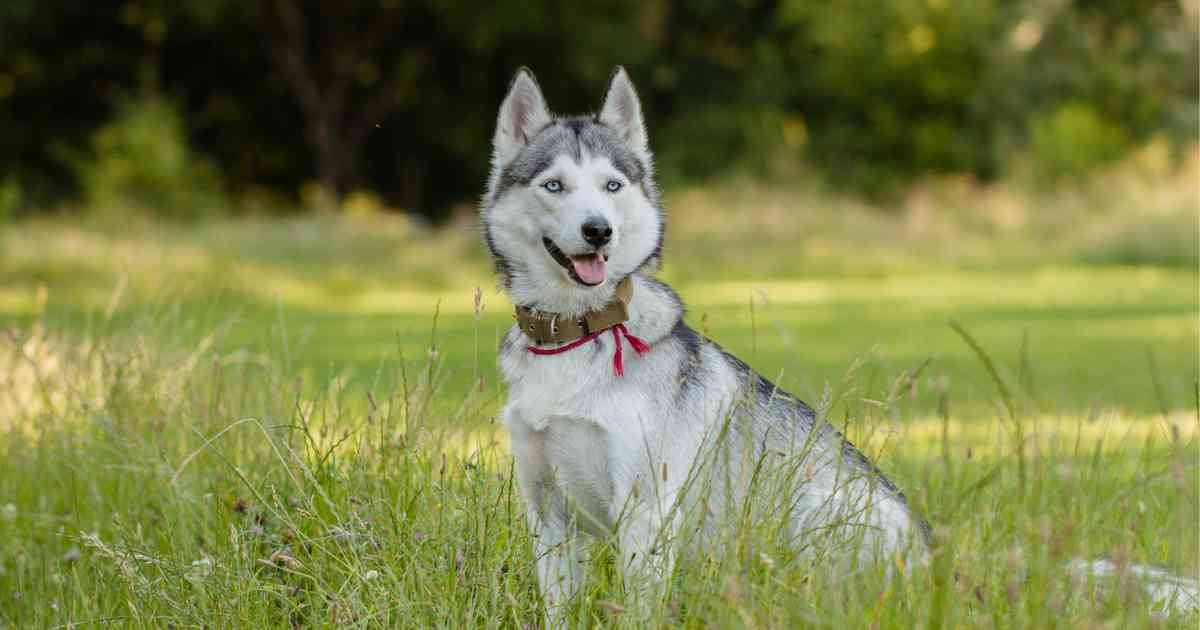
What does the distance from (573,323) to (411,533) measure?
756 mm

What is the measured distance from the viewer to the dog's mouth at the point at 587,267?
3963 mm

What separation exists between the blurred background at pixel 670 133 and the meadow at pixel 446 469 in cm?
606

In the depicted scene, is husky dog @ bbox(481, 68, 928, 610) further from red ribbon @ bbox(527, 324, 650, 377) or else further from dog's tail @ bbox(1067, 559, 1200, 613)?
dog's tail @ bbox(1067, 559, 1200, 613)

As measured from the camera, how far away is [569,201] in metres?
3.99

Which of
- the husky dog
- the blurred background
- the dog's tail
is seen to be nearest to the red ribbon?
the husky dog

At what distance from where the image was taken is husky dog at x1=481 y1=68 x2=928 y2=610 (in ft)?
12.3

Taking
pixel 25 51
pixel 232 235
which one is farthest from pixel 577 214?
pixel 25 51

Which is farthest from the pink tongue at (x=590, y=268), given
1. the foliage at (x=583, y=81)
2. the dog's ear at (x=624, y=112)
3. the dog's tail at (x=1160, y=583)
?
the foliage at (x=583, y=81)

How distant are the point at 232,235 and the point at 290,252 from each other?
1.86 meters

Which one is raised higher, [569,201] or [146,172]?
[569,201]

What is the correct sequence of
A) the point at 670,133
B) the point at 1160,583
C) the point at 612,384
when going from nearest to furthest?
1. the point at 1160,583
2. the point at 612,384
3. the point at 670,133

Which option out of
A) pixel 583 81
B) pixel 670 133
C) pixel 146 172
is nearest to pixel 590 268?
pixel 146 172

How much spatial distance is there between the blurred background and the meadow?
6063 millimetres

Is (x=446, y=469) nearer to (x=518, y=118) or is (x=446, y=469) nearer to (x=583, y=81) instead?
(x=518, y=118)
